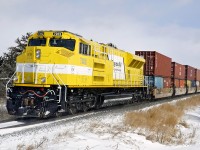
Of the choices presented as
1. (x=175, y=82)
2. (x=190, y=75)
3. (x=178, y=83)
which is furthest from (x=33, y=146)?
(x=190, y=75)

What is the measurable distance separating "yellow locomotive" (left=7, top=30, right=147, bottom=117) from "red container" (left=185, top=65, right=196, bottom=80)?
29.5 meters

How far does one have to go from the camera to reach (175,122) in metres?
14.7

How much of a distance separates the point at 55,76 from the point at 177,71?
2711 centimetres

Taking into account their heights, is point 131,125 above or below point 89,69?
below

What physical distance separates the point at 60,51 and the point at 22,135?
198 inches

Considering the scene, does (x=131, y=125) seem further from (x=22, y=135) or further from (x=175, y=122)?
(x=22, y=135)

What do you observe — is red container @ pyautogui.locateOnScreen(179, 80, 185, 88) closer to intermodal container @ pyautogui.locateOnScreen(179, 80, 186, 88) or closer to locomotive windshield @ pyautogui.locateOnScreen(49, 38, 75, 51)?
intermodal container @ pyautogui.locateOnScreen(179, 80, 186, 88)

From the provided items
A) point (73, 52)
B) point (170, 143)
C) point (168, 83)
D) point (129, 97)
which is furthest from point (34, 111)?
point (168, 83)

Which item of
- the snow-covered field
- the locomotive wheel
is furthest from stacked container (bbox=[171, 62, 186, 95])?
the snow-covered field

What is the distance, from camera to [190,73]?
4694cm

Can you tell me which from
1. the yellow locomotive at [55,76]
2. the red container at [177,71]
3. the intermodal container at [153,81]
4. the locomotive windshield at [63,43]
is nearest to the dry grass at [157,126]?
the yellow locomotive at [55,76]

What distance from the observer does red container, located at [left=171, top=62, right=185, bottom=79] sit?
36.8m

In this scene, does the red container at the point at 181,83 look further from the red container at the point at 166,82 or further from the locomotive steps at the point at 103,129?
the locomotive steps at the point at 103,129

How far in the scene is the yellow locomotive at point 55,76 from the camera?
1320cm
